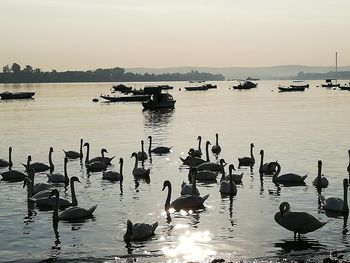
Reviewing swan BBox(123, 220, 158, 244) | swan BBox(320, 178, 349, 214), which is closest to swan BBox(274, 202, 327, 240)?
swan BBox(320, 178, 349, 214)

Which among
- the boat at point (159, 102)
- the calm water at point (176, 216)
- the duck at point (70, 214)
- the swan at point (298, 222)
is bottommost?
the calm water at point (176, 216)

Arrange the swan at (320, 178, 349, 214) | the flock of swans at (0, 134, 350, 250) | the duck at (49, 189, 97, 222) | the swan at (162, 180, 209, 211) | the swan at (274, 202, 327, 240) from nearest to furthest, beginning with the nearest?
the swan at (274, 202, 327, 240), the flock of swans at (0, 134, 350, 250), the duck at (49, 189, 97, 222), the swan at (320, 178, 349, 214), the swan at (162, 180, 209, 211)

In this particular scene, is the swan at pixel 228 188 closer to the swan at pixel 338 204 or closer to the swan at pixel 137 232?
the swan at pixel 338 204

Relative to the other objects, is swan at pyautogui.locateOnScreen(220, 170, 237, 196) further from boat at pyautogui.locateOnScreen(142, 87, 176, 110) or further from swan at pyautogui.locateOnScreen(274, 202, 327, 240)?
boat at pyautogui.locateOnScreen(142, 87, 176, 110)

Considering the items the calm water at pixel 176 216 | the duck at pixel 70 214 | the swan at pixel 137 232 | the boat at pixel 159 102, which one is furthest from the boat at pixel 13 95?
the swan at pixel 137 232

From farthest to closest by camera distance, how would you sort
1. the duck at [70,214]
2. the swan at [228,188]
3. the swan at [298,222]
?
the swan at [228,188], the duck at [70,214], the swan at [298,222]

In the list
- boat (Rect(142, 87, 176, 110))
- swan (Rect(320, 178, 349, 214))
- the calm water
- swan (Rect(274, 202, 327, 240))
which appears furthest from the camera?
boat (Rect(142, 87, 176, 110))

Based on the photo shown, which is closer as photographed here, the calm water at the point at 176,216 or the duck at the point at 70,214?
the calm water at the point at 176,216

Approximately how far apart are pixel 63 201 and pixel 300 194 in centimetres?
1136

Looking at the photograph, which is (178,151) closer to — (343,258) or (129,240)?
(129,240)

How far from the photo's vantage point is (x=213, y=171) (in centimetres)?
3691

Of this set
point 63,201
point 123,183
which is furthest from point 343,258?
point 123,183

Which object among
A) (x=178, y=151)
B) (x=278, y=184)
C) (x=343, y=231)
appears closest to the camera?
(x=343, y=231)

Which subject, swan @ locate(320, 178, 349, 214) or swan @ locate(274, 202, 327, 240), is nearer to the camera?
swan @ locate(274, 202, 327, 240)
